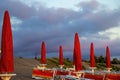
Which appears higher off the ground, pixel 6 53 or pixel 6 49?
pixel 6 49

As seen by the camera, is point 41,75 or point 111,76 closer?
point 111,76

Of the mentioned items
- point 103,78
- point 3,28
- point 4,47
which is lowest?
point 103,78

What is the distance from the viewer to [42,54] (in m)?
27.9

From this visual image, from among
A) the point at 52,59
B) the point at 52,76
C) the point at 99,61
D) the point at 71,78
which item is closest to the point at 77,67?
the point at 71,78

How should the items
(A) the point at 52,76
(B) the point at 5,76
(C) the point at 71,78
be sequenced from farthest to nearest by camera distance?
1. (A) the point at 52,76
2. (C) the point at 71,78
3. (B) the point at 5,76

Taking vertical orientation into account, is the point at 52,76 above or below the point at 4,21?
below

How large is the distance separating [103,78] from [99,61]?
153ft

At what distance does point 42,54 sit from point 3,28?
1571 cm

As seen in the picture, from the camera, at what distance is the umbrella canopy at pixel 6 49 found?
1191 cm

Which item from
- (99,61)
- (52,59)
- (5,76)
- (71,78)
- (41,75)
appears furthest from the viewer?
(99,61)

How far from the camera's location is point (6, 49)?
11938 mm

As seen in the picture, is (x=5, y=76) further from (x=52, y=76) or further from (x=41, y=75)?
(x=41, y=75)

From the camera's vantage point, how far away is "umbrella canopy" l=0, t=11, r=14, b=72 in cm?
1191

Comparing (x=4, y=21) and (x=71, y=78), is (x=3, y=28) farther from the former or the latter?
(x=71, y=78)
